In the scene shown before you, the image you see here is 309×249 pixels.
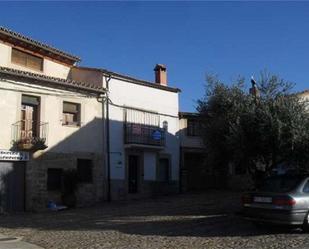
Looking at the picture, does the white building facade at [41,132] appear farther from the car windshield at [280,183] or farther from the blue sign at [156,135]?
the car windshield at [280,183]

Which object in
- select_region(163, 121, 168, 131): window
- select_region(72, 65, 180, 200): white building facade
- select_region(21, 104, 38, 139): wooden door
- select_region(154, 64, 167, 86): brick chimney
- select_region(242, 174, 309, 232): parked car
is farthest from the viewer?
select_region(154, 64, 167, 86): brick chimney

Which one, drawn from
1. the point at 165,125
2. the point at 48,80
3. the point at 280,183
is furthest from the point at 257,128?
the point at 165,125

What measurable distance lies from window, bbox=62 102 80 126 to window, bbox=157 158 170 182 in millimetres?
6638

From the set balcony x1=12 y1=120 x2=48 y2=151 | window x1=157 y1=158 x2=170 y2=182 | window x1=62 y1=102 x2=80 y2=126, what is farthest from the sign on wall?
window x1=157 y1=158 x2=170 y2=182

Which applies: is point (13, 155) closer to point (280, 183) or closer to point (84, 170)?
point (84, 170)

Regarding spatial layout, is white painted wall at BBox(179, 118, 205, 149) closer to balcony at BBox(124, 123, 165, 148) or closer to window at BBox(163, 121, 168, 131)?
window at BBox(163, 121, 168, 131)

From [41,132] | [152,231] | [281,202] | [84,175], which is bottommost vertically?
[152,231]

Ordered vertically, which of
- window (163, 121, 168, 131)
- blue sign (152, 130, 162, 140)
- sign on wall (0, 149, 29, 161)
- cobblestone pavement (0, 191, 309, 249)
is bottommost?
cobblestone pavement (0, 191, 309, 249)

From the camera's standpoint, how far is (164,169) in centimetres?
3098

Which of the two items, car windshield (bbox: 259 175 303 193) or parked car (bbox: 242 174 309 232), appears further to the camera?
car windshield (bbox: 259 175 303 193)

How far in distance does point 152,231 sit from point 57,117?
1194 centimetres

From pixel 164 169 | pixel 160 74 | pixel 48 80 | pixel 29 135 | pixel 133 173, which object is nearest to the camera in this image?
pixel 29 135

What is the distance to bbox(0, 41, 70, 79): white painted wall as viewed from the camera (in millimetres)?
25828

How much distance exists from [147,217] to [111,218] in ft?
3.92
